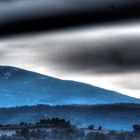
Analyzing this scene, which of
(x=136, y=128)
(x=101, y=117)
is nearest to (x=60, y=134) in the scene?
(x=136, y=128)

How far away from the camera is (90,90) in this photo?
118688mm

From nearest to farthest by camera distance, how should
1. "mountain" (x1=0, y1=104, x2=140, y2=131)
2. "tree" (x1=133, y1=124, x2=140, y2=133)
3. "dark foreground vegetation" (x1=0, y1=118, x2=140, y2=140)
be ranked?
"dark foreground vegetation" (x1=0, y1=118, x2=140, y2=140) → "tree" (x1=133, y1=124, x2=140, y2=133) → "mountain" (x1=0, y1=104, x2=140, y2=131)

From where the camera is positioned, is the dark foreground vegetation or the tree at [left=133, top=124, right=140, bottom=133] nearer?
the dark foreground vegetation

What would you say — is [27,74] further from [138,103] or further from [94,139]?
[94,139]

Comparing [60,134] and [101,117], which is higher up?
[101,117]

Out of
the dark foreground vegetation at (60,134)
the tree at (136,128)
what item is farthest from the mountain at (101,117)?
the dark foreground vegetation at (60,134)

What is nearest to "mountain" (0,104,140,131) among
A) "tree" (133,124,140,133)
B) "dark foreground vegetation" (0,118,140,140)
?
"tree" (133,124,140,133)

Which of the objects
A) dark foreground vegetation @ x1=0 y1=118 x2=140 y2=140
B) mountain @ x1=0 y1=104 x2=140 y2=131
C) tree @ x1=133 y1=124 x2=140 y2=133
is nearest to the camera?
dark foreground vegetation @ x1=0 y1=118 x2=140 y2=140

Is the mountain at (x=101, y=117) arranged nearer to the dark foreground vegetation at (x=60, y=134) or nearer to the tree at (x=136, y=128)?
the tree at (x=136, y=128)

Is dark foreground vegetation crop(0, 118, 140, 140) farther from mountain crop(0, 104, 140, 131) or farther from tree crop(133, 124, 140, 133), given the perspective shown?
mountain crop(0, 104, 140, 131)

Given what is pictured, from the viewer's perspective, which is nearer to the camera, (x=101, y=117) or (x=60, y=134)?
(x=60, y=134)

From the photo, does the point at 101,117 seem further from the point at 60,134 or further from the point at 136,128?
the point at 60,134

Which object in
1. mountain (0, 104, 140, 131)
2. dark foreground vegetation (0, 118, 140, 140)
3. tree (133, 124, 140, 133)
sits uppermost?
mountain (0, 104, 140, 131)

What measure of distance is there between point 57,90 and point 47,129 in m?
80.7
